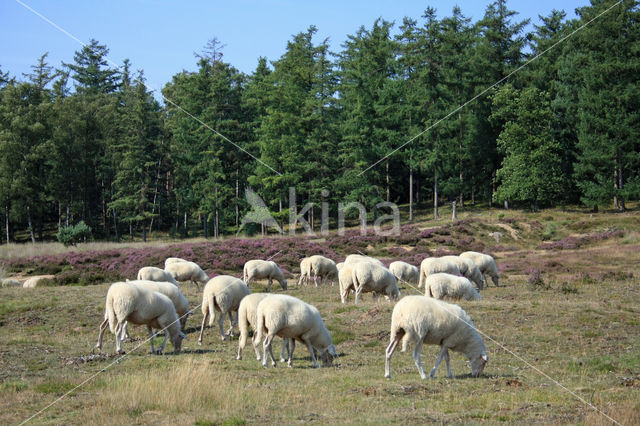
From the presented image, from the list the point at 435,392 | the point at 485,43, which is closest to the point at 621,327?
the point at 435,392

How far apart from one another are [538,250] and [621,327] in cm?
2670

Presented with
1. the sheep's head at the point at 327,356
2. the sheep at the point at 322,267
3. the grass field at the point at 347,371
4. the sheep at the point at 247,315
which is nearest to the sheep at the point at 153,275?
the grass field at the point at 347,371

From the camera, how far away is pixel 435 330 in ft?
43.2

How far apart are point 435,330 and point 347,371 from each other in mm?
2294

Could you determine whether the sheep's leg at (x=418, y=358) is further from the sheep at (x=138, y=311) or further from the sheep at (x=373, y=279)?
the sheep at (x=373, y=279)

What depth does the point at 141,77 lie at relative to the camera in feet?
337

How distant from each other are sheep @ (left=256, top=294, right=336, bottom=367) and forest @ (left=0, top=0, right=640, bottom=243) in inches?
1645

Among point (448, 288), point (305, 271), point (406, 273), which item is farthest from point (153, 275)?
point (448, 288)

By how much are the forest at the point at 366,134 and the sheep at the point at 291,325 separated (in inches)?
1645

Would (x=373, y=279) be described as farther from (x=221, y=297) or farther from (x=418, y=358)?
(x=418, y=358)

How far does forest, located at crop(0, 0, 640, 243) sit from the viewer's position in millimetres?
58406

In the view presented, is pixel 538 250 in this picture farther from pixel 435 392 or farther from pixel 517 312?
pixel 435 392

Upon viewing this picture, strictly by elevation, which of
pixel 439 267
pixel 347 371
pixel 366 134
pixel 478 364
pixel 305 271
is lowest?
pixel 347 371

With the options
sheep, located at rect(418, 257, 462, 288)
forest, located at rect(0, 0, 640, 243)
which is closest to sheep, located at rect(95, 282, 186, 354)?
sheep, located at rect(418, 257, 462, 288)
